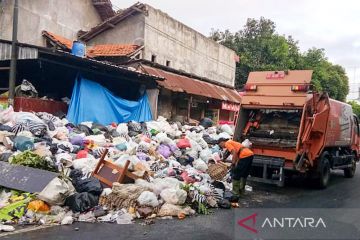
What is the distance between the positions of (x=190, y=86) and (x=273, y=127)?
294 inches

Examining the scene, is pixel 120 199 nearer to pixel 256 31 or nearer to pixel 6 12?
pixel 6 12

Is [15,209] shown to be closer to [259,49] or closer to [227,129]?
[227,129]

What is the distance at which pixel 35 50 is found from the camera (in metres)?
10.6

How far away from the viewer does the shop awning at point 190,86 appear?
49.5ft

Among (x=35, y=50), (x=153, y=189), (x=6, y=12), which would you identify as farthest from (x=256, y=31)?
(x=153, y=189)

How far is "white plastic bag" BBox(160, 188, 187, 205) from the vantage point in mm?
6715

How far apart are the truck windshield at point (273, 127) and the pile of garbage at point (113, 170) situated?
4.02ft

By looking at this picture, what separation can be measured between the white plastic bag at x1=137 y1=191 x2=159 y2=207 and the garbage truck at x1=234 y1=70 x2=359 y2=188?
3.22 metres

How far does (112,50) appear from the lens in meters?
17.4

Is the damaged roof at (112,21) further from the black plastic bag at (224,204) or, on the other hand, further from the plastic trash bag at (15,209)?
the plastic trash bag at (15,209)

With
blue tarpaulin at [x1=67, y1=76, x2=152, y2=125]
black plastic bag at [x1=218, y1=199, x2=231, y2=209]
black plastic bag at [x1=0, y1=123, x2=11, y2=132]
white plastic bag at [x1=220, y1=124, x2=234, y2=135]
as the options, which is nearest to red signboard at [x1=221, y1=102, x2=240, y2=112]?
white plastic bag at [x1=220, y1=124, x2=234, y2=135]

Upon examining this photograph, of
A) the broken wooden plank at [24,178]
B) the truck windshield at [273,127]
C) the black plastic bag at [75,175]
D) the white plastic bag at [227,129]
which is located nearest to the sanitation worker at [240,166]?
the truck windshield at [273,127]

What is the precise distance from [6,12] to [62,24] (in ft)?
10.1

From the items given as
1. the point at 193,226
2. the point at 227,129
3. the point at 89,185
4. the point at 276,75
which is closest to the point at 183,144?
the point at 276,75
